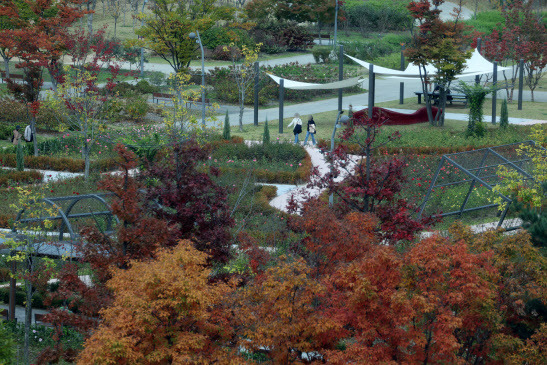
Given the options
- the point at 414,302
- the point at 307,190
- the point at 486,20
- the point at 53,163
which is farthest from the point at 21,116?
the point at 486,20

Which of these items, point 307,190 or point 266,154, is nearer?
point 307,190

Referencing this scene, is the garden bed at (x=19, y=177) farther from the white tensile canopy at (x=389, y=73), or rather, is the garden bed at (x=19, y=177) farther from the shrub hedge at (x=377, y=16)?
the shrub hedge at (x=377, y=16)

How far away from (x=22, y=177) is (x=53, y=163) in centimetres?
182

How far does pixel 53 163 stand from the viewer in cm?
2062

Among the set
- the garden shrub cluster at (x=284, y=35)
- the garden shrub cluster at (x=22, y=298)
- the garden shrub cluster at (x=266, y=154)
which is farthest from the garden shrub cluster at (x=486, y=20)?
the garden shrub cluster at (x=22, y=298)

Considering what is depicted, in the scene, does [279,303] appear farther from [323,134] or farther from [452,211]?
[323,134]

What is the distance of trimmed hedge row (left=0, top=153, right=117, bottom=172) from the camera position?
67.1 ft

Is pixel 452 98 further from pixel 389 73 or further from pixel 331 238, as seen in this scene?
pixel 331 238

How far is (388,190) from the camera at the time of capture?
38.9 feet

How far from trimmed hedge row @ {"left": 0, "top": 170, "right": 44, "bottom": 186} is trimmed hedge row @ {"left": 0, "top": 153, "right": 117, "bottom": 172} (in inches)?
55.1

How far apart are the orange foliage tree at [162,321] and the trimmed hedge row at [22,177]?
37.4 feet

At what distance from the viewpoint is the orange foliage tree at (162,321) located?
7.54 m

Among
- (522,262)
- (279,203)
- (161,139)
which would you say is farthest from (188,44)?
(522,262)

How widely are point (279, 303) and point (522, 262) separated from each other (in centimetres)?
329
